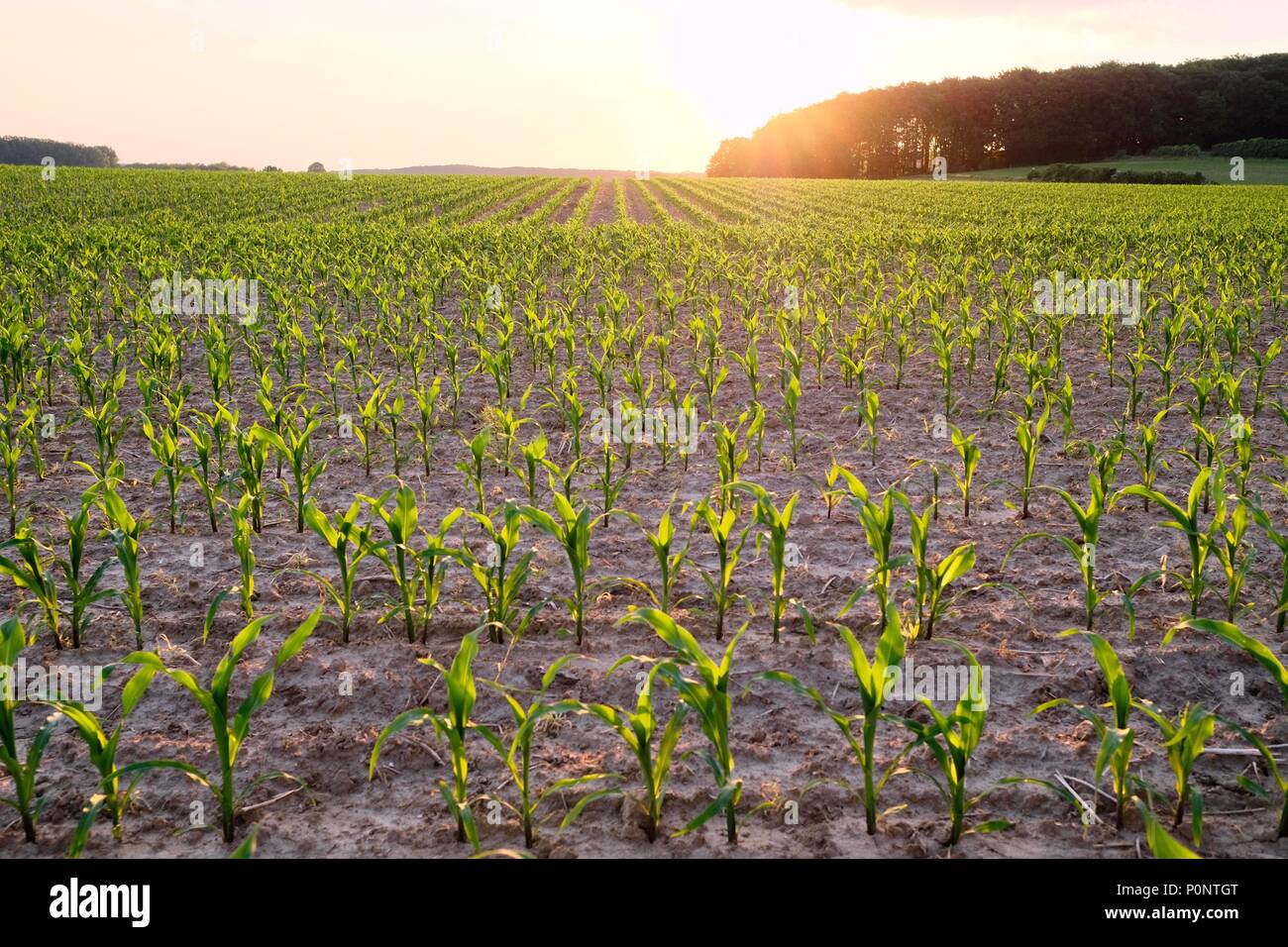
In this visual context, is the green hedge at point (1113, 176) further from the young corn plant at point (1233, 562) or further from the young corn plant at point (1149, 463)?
the young corn plant at point (1233, 562)

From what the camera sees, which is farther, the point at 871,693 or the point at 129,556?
the point at 129,556

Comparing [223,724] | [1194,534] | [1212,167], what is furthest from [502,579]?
[1212,167]

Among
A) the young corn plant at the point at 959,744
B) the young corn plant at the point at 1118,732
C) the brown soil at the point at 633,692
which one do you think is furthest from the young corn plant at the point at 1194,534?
the young corn plant at the point at 959,744

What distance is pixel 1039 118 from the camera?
72812 millimetres

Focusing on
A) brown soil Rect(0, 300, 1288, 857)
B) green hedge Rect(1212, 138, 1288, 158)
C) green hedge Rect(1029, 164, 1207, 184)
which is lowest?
brown soil Rect(0, 300, 1288, 857)

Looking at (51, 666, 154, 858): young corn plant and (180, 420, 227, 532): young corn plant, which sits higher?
(180, 420, 227, 532): young corn plant

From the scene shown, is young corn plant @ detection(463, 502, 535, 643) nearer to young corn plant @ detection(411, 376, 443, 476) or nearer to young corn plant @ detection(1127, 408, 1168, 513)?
young corn plant @ detection(411, 376, 443, 476)

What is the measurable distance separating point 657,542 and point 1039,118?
82.2 meters

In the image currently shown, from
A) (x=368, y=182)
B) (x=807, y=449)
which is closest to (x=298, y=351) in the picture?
(x=807, y=449)

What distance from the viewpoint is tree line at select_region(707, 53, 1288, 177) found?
66812 millimetres

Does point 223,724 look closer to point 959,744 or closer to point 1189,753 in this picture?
point 959,744

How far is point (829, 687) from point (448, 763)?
141cm

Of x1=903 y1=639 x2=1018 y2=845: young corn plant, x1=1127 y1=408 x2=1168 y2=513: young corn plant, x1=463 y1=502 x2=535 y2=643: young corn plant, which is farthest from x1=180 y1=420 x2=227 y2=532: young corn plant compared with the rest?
x1=1127 y1=408 x2=1168 y2=513: young corn plant

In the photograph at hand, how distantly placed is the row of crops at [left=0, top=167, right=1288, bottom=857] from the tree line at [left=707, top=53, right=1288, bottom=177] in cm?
7029
